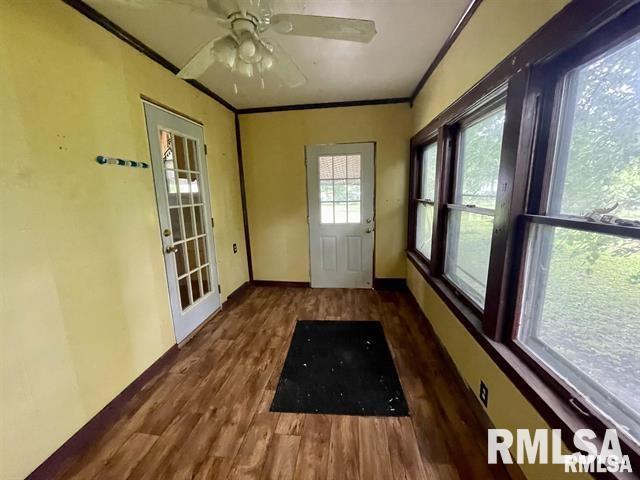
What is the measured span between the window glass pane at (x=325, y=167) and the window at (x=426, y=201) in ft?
3.63

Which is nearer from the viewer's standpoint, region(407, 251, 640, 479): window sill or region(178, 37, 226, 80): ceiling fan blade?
region(407, 251, 640, 479): window sill

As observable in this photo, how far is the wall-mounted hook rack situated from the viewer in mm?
1588

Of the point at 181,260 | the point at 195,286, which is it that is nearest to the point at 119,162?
the point at 181,260

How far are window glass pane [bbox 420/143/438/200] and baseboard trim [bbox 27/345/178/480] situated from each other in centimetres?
292

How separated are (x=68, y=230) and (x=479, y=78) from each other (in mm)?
2458

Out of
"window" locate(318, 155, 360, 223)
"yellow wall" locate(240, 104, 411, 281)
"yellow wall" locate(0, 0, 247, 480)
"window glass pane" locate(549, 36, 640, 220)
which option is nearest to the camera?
"window glass pane" locate(549, 36, 640, 220)

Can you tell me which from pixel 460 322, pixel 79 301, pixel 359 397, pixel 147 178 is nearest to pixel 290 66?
pixel 147 178

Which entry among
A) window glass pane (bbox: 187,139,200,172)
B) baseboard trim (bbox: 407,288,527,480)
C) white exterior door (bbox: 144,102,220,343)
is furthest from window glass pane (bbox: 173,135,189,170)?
baseboard trim (bbox: 407,288,527,480)

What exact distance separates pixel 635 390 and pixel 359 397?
1.30 m

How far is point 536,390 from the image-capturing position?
1039 millimetres

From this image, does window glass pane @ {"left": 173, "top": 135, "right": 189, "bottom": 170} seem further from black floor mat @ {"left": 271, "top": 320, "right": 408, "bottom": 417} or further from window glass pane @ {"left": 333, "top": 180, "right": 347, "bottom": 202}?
black floor mat @ {"left": 271, "top": 320, "right": 408, "bottom": 417}

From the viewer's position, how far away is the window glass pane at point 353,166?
3.32 m

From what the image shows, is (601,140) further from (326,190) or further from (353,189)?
(326,190)

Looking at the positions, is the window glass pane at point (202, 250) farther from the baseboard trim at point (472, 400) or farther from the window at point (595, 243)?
the window at point (595, 243)
